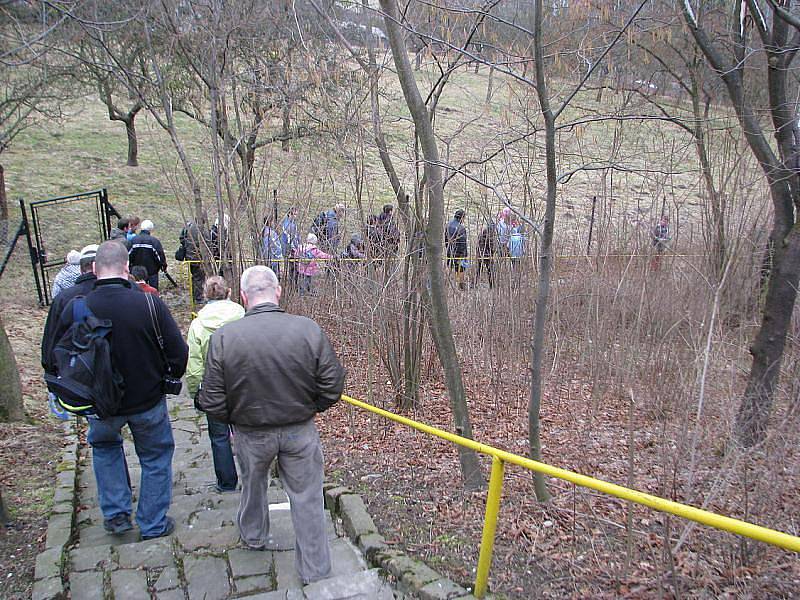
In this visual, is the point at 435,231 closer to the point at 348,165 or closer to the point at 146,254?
the point at 348,165

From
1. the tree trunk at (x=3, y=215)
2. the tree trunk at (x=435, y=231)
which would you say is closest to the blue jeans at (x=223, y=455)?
the tree trunk at (x=435, y=231)

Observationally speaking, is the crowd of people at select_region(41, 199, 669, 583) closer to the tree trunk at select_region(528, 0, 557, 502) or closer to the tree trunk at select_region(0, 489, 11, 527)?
the tree trunk at select_region(0, 489, 11, 527)

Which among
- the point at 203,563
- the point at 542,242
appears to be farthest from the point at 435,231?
the point at 203,563

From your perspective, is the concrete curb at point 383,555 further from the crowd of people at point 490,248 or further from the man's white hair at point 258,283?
the crowd of people at point 490,248

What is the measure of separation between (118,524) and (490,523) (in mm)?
2273

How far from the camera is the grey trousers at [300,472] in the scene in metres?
3.29

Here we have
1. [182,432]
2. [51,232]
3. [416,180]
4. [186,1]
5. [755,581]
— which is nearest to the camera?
[755,581]

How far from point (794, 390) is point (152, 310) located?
169 inches

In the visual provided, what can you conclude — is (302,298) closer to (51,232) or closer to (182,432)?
(182,432)

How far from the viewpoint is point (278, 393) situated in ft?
10.5

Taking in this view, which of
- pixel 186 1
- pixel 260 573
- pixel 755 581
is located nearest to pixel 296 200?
pixel 186 1

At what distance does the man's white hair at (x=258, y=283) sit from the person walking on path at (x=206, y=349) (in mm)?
773

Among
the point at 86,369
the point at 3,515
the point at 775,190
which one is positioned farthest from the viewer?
the point at 775,190

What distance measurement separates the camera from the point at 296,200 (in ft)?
24.1
